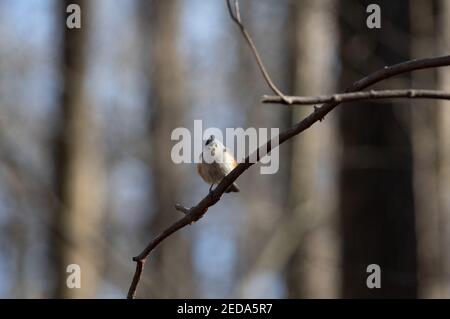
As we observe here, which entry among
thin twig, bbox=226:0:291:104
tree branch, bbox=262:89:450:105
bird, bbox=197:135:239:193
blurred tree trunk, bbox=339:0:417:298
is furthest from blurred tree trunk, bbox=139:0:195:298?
tree branch, bbox=262:89:450:105

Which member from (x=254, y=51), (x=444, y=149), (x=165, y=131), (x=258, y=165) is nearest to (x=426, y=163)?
(x=444, y=149)

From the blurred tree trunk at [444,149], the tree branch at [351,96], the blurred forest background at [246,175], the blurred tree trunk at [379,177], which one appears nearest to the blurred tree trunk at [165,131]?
the blurred forest background at [246,175]

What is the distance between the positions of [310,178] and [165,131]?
192cm

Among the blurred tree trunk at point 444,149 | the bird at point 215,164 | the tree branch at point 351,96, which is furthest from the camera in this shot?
the blurred tree trunk at point 444,149

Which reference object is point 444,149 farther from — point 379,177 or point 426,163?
point 379,177

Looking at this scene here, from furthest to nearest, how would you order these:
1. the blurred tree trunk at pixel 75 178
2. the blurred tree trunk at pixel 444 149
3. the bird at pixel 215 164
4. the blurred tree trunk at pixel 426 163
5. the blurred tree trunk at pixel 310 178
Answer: the blurred tree trunk at pixel 310 178
the blurred tree trunk at pixel 75 178
the blurred tree trunk at pixel 444 149
the blurred tree trunk at pixel 426 163
the bird at pixel 215 164

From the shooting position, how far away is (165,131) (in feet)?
28.8

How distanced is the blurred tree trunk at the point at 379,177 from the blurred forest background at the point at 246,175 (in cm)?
1

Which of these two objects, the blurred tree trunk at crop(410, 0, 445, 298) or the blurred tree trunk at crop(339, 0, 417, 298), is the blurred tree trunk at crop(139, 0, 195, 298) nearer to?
the blurred tree trunk at crop(339, 0, 417, 298)

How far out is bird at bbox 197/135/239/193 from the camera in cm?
373

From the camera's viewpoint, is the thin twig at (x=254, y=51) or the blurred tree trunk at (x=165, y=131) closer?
the thin twig at (x=254, y=51)

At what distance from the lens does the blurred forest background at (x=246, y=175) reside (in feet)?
16.1

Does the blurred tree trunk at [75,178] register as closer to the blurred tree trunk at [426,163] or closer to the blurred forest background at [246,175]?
the blurred forest background at [246,175]
